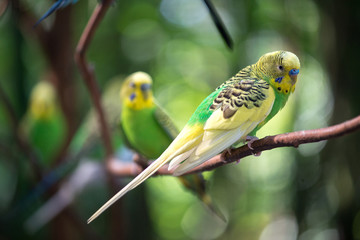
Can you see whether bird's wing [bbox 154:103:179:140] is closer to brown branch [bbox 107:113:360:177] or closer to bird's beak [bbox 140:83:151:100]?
bird's beak [bbox 140:83:151:100]

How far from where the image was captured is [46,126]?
5.37 feet

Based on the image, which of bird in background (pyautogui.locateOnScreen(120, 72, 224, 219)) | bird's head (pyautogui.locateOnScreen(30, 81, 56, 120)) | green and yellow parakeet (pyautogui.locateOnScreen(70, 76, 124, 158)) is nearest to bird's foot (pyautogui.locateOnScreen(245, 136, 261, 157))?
bird in background (pyautogui.locateOnScreen(120, 72, 224, 219))

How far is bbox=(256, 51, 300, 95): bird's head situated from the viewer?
0.46 meters

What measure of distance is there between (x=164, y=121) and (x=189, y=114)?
0.95 ft

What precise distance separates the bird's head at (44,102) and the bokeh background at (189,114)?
3.4 inches

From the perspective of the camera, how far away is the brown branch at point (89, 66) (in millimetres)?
682

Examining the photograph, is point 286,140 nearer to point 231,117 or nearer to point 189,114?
point 231,117

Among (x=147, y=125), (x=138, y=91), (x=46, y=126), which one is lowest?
(x=46, y=126)

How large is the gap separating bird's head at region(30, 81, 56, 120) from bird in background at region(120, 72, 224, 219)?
2.45 ft

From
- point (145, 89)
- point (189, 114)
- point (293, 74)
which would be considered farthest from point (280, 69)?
point (189, 114)

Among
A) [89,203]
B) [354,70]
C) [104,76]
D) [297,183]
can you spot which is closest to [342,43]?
[354,70]

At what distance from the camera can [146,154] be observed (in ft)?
2.95

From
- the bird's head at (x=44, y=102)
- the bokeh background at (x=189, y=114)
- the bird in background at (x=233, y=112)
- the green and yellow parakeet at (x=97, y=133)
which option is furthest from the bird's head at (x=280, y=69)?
the bird's head at (x=44, y=102)

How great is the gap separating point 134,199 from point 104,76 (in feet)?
2.51
